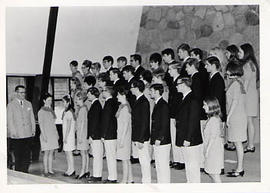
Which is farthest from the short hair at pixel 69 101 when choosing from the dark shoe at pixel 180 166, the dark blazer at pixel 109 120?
the dark shoe at pixel 180 166

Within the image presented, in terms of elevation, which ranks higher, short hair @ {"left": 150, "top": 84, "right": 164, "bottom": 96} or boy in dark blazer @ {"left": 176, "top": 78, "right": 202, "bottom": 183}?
short hair @ {"left": 150, "top": 84, "right": 164, "bottom": 96}

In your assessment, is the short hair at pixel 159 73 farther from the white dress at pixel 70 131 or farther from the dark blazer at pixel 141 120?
the white dress at pixel 70 131

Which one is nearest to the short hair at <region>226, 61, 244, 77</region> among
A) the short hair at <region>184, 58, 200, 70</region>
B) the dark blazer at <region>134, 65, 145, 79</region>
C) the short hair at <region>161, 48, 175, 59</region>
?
the short hair at <region>184, 58, 200, 70</region>

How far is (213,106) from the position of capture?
327 centimetres

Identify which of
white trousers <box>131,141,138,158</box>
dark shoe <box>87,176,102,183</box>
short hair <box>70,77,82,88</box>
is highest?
short hair <box>70,77,82,88</box>

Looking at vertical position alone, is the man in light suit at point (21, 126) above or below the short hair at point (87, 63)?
below

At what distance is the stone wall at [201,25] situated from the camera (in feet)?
10.7

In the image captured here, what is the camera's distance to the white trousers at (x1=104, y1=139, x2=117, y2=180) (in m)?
3.30

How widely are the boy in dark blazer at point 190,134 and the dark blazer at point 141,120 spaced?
0.38 ft

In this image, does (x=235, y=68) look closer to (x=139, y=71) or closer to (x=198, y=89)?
(x=198, y=89)

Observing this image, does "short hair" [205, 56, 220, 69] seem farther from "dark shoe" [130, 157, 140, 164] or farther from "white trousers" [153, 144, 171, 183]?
"dark shoe" [130, 157, 140, 164]

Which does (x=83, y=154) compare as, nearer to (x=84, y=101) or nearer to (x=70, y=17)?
(x=84, y=101)

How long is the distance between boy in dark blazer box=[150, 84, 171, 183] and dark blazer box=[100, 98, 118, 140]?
0.48 ft
